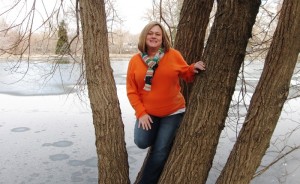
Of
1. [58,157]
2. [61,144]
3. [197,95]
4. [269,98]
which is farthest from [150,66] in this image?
[61,144]

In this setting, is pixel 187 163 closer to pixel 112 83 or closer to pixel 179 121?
pixel 179 121

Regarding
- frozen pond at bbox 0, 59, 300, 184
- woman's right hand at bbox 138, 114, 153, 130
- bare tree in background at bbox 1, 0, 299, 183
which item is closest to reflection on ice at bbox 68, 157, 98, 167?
frozen pond at bbox 0, 59, 300, 184

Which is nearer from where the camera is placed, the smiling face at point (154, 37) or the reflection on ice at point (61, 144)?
the smiling face at point (154, 37)

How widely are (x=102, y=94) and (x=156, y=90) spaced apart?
16.1 inches

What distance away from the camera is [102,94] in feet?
8.20

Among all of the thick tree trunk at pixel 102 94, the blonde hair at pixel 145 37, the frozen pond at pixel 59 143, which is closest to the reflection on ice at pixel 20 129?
the frozen pond at pixel 59 143

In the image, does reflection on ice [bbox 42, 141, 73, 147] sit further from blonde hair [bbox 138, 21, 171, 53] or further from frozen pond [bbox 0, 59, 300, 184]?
blonde hair [bbox 138, 21, 171, 53]

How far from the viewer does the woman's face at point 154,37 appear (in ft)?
7.68

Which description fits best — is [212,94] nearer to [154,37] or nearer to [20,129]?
[154,37]

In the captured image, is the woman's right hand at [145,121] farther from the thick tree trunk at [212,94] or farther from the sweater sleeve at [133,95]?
the thick tree trunk at [212,94]

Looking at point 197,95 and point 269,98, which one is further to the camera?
point 197,95

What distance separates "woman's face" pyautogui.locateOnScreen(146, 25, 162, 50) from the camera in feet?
7.68

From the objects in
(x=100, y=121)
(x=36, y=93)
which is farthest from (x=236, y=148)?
(x=36, y=93)

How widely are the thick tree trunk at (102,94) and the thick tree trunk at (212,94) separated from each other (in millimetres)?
428
